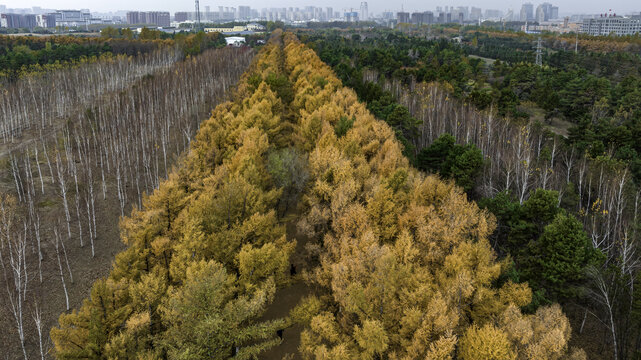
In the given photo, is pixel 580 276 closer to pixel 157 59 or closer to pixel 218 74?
pixel 218 74

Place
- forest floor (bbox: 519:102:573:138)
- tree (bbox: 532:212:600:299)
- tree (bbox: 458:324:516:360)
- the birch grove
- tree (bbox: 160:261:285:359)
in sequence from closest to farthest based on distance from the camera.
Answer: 1. tree (bbox: 458:324:516:360)
2. tree (bbox: 160:261:285:359)
3. tree (bbox: 532:212:600:299)
4. the birch grove
5. forest floor (bbox: 519:102:573:138)

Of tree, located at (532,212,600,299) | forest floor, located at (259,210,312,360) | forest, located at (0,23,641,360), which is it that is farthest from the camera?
forest floor, located at (259,210,312,360)

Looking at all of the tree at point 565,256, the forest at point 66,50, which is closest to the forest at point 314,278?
the tree at point 565,256

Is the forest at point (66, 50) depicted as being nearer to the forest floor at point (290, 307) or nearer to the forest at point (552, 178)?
the forest at point (552, 178)

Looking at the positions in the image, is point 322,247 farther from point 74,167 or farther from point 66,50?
point 66,50

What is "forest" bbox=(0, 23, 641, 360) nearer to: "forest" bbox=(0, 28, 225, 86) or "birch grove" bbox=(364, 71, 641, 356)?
"birch grove" bbox=(364, 71, 641, 356)

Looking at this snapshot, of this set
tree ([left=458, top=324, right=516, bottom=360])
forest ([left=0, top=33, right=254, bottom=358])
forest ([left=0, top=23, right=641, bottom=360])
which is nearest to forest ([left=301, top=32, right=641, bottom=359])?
forest ([left=0, top=23, right=641, bottom=360])

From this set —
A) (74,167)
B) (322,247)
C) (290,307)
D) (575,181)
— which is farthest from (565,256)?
(74,167)

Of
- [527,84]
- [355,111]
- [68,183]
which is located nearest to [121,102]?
[68,183]
